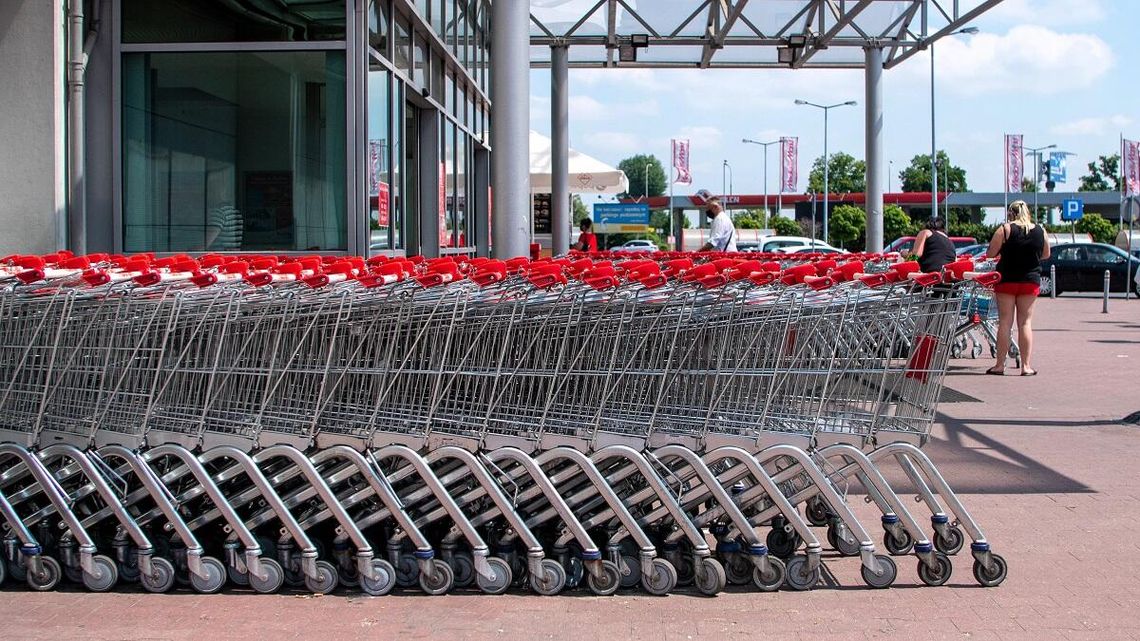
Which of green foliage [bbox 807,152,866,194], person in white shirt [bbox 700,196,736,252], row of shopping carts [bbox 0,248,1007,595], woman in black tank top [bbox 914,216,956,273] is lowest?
row of shopping carts [bbox 0,248,1007,595]

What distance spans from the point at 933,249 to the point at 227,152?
7300 millimetres

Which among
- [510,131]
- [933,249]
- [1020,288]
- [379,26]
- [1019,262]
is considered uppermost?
[379,26]

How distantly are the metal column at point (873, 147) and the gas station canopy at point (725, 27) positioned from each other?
357 millimetres

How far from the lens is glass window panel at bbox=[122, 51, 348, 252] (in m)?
10.9

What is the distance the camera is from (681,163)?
198 feet

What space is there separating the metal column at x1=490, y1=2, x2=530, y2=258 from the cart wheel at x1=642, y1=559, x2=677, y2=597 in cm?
471

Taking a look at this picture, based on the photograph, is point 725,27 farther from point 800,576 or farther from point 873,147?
point 800,576

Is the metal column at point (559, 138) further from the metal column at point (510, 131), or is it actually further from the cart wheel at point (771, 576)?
the cart wheel at point (771, 576)

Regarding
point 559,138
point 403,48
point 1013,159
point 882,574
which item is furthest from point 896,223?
point 882,574

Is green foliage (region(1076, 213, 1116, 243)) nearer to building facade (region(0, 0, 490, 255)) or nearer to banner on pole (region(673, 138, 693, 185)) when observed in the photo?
banner on pole (region(673, 138, 693, 185))

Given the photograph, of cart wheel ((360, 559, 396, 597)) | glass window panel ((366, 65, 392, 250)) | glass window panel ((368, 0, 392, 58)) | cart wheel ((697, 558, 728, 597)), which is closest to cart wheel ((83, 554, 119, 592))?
cart wheel ((360, 559, 396, 597))

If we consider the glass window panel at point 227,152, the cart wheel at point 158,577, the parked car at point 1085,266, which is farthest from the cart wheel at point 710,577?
the parked car at point 1085,266

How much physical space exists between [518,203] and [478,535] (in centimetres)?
483

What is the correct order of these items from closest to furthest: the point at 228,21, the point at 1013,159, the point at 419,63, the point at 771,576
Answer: the point at 771,576
the point at 228,21
the point at 419,63
the point at 1013,159
